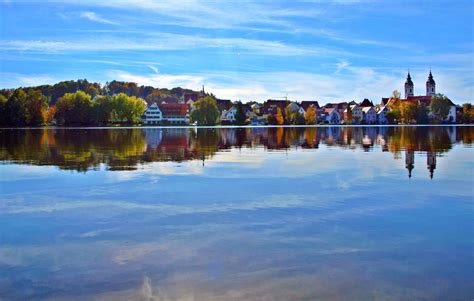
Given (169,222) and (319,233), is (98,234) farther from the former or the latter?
(319,233)

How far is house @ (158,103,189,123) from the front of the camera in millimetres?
172875

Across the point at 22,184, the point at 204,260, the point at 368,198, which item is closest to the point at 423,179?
the point at 368,198

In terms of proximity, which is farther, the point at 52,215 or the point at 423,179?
the point at 423,179

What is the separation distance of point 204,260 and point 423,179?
11.9m

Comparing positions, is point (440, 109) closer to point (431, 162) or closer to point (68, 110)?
point (68, 110)

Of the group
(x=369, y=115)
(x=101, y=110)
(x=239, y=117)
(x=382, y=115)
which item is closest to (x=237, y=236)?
(x=101, y=110)

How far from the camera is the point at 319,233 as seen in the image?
1035 cm

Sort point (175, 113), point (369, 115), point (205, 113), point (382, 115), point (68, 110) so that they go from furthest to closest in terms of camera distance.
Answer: point (369, 115)
point (382, 115)
point (175, 113)
point (205, 113)
point (68, 110)

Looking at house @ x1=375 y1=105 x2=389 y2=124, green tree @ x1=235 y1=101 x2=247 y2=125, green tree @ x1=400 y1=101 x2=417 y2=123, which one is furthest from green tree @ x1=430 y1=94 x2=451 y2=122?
green tree @ x1=235 y1=101 x2=247 y2=125

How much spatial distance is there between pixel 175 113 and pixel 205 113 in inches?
1483

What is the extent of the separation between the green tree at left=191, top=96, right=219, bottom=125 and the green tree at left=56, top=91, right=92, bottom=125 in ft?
90.1

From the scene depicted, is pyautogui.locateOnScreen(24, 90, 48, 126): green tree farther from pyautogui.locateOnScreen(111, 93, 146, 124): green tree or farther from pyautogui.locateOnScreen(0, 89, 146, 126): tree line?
pyautogui.locateOnScreen(111, 93, 146, 124): green tree

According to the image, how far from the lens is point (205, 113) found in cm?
14012

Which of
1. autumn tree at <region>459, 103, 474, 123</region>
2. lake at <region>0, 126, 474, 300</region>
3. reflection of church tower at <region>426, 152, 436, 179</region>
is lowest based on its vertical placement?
lake at <region>0, 126, 474, 300</region>
